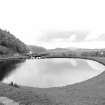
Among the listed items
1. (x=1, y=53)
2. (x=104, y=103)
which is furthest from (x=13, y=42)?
(x=104, y=103)

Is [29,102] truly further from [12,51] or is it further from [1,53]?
[12,51]

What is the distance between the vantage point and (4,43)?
10519 cm

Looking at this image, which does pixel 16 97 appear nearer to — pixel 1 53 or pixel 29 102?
pixel 29 102

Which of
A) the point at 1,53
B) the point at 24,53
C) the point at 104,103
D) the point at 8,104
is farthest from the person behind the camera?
the point at 24,53

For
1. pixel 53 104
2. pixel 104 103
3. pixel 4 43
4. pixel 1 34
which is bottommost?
pixel 104 103

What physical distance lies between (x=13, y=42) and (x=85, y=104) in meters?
106

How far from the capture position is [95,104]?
31.1 ft

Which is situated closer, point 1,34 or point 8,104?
point 8,104

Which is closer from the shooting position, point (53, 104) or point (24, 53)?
point (53, 104)

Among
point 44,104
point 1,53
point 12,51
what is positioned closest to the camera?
point 44,104

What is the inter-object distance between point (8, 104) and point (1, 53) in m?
92.9

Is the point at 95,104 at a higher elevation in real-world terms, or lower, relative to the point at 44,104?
lower

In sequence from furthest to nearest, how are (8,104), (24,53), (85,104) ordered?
(24,53) → (85,104) → (8,104)

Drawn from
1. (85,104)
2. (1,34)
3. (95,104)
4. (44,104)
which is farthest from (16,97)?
(1,34)
